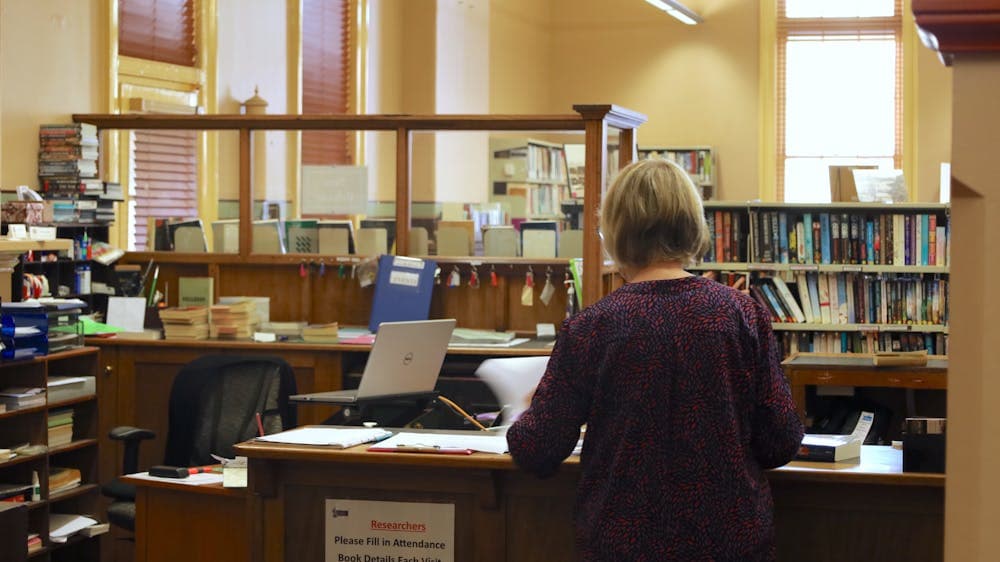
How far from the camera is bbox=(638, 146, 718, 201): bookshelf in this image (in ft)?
43.7

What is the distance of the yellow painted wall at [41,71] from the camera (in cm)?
612

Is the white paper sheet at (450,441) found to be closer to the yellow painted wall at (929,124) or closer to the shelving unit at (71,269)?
the shelving unit at (71,269)

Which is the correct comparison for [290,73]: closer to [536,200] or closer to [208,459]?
[536,200]

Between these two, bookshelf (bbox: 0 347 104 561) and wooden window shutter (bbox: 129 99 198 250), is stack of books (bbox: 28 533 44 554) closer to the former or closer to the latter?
bookshelf (bbox: 0 347 104 561)

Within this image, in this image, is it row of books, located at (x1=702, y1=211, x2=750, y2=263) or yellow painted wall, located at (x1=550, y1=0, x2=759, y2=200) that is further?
yellow painted wall, located at (x1=550, y1=0, x2=759, y2=200)

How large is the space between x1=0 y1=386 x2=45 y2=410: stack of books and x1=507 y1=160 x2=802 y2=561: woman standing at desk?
3089 mm

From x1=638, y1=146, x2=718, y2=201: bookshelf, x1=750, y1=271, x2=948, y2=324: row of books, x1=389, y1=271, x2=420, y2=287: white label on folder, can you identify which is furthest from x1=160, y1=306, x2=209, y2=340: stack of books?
x1=638, y1=146, x2=718, y2=201: bookshelf

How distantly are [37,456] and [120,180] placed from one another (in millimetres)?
3038

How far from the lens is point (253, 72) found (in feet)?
30.2

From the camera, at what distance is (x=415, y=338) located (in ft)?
13.8

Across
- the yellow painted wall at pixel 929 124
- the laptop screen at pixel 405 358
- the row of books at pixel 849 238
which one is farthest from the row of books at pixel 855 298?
the yellow painted wall at pixel 929 124

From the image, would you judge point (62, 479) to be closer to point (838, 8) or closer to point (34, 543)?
point (34, 543)

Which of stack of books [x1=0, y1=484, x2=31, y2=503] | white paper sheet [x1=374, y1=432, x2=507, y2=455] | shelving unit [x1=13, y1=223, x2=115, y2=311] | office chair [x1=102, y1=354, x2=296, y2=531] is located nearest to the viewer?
white paper sheet [x1=374, y1=432, x2=507, y2=455]

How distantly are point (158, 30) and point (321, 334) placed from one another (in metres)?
3.22
